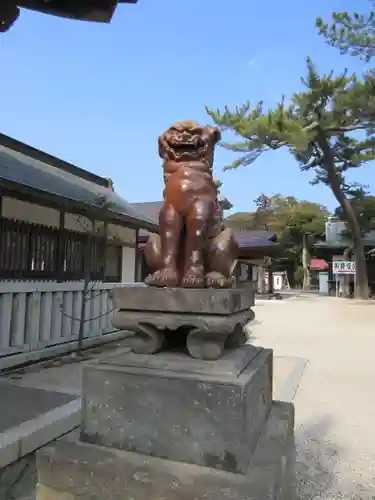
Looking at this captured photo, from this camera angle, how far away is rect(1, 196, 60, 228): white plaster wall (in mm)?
5816

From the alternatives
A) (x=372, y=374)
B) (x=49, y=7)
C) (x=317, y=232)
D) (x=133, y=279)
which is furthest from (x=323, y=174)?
(x=49, y=7)

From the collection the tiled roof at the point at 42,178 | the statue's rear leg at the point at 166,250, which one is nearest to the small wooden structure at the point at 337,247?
the tiled roof at the point at 42,178

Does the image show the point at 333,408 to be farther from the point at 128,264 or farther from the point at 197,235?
the point at 128,264

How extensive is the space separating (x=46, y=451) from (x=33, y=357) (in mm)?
3813

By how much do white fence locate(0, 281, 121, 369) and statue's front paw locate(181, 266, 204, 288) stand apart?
3589 mm

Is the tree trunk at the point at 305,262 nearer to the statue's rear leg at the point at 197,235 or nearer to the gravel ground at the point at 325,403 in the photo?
the gravel ground at the point at 325,403

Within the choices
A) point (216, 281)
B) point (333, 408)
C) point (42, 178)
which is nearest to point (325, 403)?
point (333, 408)

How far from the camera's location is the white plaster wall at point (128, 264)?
29.8 ft

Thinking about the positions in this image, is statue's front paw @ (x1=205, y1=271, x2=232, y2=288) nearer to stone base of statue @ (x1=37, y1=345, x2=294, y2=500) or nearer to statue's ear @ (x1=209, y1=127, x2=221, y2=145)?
stone base of statue @ (x1=37, y1=345, x2=294, y2=500)

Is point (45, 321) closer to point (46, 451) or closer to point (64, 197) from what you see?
point (64, 197)

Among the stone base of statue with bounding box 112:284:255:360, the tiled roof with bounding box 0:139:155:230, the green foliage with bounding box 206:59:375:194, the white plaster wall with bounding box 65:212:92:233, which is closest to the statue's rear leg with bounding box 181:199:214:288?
the stone base of statue with bounding box 112:284:255:360

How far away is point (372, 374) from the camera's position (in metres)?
5.63

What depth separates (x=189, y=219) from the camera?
1954mm

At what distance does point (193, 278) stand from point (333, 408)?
3.18 meters
